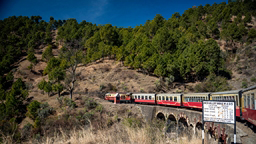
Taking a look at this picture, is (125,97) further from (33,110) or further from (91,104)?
(33,110)

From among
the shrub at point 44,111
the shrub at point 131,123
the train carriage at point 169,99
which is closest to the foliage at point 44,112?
the shrub at point 44,111

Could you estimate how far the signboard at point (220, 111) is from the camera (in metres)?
5.63

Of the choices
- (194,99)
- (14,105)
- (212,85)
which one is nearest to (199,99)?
(194,99)

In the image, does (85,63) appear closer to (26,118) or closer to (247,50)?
(26,118)

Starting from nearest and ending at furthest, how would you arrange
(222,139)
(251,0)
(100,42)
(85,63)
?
(222,139)
(85,63)
(100,42)
(251,0)

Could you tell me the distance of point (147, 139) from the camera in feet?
18.0

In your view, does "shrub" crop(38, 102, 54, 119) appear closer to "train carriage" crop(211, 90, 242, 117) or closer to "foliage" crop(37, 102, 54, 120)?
"foliage" crop(37, 102, 54, 120)

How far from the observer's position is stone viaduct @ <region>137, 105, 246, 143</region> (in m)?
10.3

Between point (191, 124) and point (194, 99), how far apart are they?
295cm

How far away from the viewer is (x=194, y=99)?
2003 cm

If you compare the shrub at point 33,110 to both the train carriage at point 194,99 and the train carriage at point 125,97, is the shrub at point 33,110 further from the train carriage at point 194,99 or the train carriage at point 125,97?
the train carriage at point 194,99

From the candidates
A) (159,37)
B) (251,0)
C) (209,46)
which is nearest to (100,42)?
(159,37)

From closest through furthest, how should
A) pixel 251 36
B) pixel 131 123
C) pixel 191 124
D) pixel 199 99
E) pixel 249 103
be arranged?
pixel 131 123 → pixel 249 103 → pixel 191 124 → pixel 199 99 → pixel 251 36

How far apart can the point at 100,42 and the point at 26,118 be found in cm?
3632
